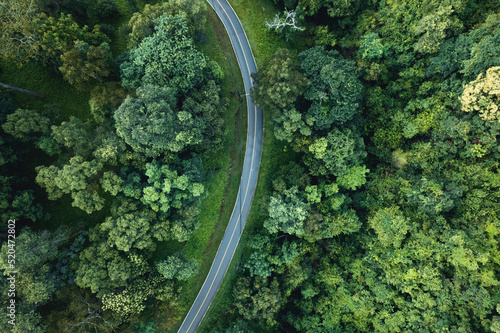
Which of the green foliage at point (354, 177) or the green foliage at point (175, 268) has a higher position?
the green foliage at point (354, 177)

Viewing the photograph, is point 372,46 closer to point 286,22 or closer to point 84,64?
point 286,22

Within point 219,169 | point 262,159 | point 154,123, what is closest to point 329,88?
point 262,159

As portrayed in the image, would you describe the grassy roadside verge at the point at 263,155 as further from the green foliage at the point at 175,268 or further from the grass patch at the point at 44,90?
the grass patch at the point at 44,90

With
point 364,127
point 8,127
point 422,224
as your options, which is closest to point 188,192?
point 8,127

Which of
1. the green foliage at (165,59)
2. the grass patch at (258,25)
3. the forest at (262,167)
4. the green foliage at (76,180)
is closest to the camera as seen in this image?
the green foliage at (76,180)

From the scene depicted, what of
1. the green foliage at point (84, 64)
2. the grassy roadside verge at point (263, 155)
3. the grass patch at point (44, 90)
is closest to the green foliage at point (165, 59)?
the green foliage at point (84, 64)

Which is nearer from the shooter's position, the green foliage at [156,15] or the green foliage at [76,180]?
the green foliage at [76,180]

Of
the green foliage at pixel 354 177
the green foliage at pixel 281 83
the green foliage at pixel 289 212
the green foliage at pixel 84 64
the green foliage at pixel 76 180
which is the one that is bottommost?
the green foliage at pixel 76 180

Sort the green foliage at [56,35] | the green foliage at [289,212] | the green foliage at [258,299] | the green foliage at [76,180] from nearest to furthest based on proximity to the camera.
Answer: the green foliage at [76,180] < the green foliage at [56,35] < the green foliage at [289,212] < the green foliage at [258,299]
